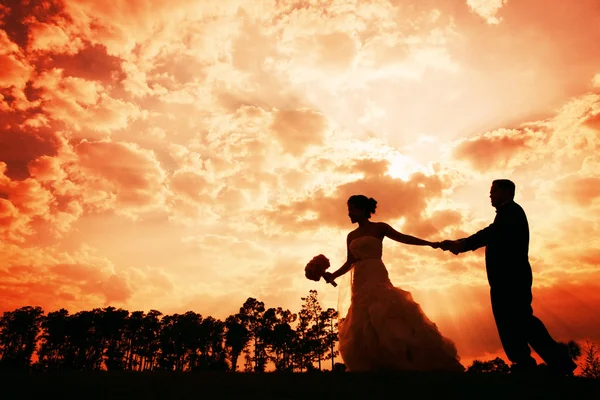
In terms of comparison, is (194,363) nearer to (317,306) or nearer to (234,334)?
(234,334)

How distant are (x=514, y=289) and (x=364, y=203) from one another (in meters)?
3.99

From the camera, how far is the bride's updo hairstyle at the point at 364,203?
10.2 meters

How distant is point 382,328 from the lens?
7.87m

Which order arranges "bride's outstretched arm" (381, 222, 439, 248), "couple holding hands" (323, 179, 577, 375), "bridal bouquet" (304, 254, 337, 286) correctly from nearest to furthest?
"couple holding hands" (323, 179, 577, 375) < "bride's outstretched arm" (381, 222, 439, 248) < "bridal bouquet" (304, 254, 337, 286)

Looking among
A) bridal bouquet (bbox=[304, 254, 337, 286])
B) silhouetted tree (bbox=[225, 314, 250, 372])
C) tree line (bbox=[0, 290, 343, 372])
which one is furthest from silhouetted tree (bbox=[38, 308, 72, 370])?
bridal bouquet (bbox=[304, 254, 337, 286])

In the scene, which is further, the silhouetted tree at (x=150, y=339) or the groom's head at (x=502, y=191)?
the silhouetted tree at (x=150, y=339)

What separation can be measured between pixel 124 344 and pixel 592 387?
11389cm

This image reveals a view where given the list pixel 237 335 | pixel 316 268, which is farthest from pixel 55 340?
pixel 316 268

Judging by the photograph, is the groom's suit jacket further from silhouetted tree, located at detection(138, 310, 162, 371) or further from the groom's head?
silhouetted tree, located at detection(138, 310, 162, 371)

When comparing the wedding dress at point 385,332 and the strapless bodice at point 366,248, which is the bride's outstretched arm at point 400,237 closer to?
the strapless bodice at point 366,248

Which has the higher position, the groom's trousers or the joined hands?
the joined hands

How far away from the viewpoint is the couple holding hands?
723 centimetres

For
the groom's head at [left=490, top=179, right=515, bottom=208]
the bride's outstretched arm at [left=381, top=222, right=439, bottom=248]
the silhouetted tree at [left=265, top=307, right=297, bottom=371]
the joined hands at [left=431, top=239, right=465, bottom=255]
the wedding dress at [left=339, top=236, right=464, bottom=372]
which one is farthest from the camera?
the silhouetted tree at [left=265, top=307, right=297, bottom=371]

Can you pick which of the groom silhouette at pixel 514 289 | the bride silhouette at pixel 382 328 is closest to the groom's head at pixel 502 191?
the groom silhouette at pixel 514 289
